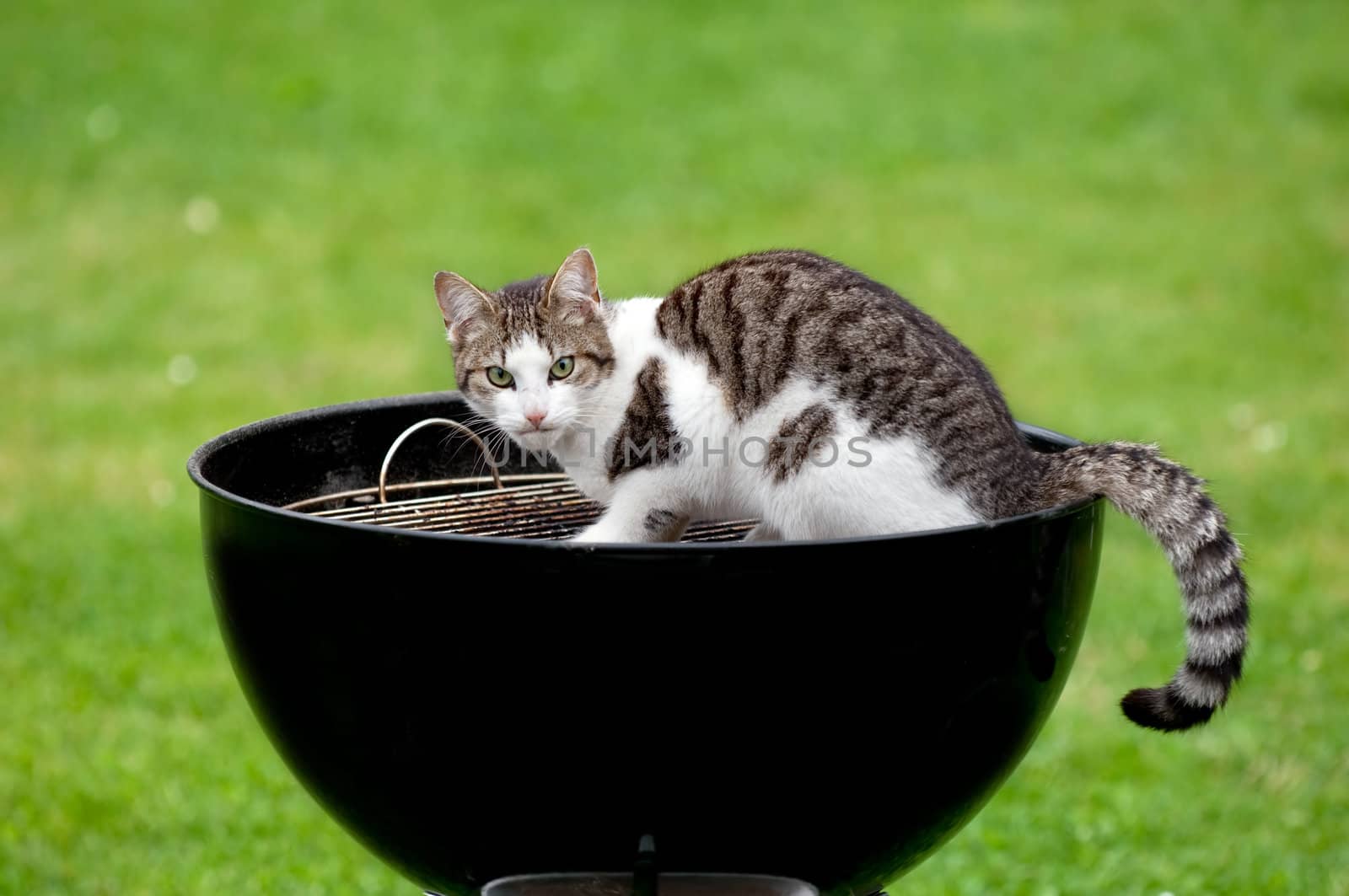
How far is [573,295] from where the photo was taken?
7.79 ft

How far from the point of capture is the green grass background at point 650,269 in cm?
376

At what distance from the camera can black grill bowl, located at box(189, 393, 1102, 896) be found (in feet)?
5.89

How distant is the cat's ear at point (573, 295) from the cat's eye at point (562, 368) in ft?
0.21

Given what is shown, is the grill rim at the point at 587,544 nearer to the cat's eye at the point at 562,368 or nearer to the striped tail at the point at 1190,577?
the striped tail at the point at 1190,577

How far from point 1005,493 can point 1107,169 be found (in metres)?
6.68

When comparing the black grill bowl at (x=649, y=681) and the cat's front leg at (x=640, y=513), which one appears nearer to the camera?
the black grill bowl at (x=649, y=681)

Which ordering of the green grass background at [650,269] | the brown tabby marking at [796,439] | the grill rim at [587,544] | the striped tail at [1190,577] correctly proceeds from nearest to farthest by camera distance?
1. the grill rim at [587,544]
2. the striped tail at [1190,577]
3. the brown tabby marking at [796,439]
4. the green grass background at [650,269]

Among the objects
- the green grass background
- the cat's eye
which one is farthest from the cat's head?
the green grass background

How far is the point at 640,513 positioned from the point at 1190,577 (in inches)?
31.6

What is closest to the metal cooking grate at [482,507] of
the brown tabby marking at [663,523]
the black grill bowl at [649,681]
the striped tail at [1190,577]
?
the brown tabby marking at [663,523]

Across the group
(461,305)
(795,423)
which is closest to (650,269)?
(461,305)

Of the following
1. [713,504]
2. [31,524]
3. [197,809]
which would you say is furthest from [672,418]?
[31,524]

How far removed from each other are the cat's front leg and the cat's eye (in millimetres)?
215

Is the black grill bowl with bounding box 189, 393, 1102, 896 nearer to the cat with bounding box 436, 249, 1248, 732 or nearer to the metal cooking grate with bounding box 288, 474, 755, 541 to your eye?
the cat with bounding box 436, 249, 1248, 732
